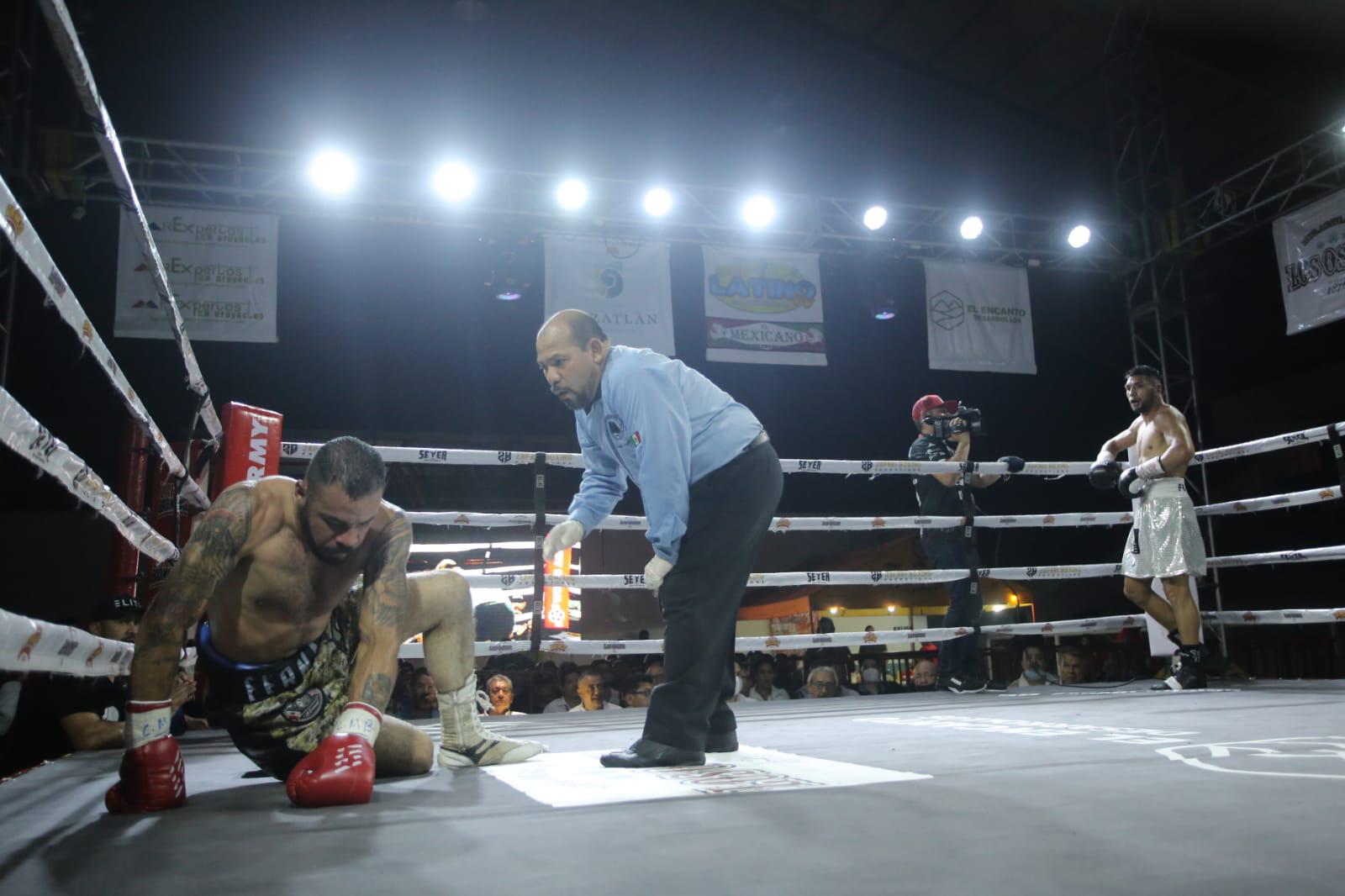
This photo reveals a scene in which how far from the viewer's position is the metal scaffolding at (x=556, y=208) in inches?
260

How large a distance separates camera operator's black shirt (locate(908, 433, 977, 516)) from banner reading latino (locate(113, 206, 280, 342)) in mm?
4423

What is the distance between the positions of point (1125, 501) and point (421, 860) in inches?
412

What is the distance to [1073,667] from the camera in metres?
5.50

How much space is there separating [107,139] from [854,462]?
295 centimetres

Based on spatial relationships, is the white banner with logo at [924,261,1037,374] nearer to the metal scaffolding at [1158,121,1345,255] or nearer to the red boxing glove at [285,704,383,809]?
the metal scaffolding at [1158,121,1345,255]

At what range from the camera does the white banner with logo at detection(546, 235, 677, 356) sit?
22.5 feet

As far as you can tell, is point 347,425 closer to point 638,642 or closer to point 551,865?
point 638,642

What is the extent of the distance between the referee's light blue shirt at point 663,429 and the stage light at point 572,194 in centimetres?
538

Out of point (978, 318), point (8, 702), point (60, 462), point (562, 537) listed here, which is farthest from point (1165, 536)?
point (8, 702)

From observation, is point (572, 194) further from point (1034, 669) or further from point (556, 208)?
point (1034, 669)

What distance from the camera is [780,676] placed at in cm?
646

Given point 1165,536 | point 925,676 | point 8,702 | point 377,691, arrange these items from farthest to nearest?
1. point 925,676
2. point 1165,536
3. point 8,702
4. point 377,691

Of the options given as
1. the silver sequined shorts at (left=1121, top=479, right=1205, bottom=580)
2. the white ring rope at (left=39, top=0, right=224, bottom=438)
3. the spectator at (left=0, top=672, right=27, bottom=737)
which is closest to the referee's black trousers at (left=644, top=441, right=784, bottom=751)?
the white ring rope at (left=39, top=0, right=224, bottom=438)

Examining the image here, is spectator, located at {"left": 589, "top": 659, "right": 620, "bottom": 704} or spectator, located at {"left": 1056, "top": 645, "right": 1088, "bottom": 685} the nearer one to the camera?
spectator, located at {"left": 1056, "top": 645, "right": 1088, "bottom": 685}
